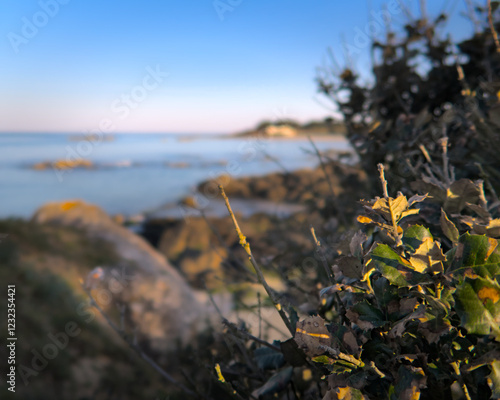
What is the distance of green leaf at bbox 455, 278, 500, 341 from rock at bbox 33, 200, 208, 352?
5712 mm

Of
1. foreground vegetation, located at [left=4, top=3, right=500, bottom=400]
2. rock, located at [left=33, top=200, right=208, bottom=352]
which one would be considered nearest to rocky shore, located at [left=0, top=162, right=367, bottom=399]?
rock, located at [left=33, top=200, right=208, bottom=352]

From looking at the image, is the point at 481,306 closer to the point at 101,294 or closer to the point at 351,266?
the point at 351,266

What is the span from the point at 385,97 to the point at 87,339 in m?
5.94

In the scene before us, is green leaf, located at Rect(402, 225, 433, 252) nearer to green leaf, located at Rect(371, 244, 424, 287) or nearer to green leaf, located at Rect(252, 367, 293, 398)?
green leaf, located at Rect(371, 244, 424, 287)

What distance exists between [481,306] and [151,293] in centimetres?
751

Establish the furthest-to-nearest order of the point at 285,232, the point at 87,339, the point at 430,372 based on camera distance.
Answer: the point at 87,339 → the point at 285,232 → the point at 430,372

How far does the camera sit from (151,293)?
7539mm

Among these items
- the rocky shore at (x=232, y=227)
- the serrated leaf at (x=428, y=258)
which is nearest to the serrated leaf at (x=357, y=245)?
the serrated leaf at (x=428, y=258)

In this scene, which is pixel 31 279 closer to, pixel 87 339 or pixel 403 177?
pixel 87 339

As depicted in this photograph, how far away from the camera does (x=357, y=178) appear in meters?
2.40

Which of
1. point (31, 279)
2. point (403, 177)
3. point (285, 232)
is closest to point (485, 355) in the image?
point (403, 177)

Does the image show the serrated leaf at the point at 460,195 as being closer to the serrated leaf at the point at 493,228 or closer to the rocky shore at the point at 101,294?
the serrated leaf at the point at 493,228

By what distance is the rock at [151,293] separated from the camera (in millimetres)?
6942

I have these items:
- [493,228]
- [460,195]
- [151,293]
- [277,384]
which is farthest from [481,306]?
[151,293]
